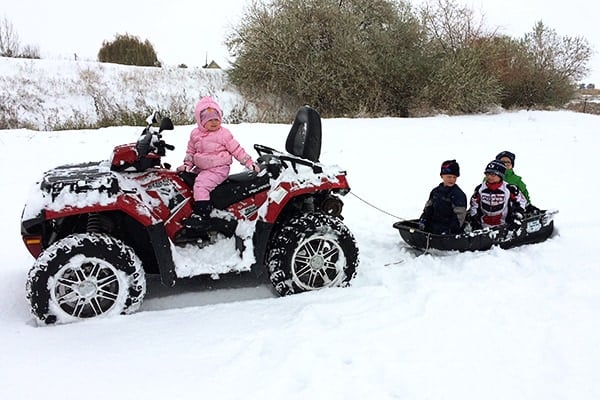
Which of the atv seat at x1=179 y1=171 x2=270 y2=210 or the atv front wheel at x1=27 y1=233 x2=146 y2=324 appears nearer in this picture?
the atv front wheel at x1=27 y1=233 x2=146 y2=324

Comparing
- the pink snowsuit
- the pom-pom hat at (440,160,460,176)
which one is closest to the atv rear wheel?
the pink snowsuit

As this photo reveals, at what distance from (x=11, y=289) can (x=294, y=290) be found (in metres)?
2.32

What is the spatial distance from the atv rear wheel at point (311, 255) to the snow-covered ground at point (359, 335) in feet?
0.48

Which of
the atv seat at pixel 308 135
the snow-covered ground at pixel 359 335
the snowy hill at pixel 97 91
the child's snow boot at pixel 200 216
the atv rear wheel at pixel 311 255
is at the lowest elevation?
the snow-covered ground at pixel 359 335

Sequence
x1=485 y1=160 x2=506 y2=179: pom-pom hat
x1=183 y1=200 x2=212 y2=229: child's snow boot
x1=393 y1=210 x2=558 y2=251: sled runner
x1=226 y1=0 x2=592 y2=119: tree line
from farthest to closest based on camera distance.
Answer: x1=226 y1=0 x2=592 y2=119: tree line, x1=485 y1=160 x2=506 y2=179: pom-pom hat, x1=393 y1=210 x2=558 y2=251: sled runner, x1=183 y1=200 x2=212 y2=229: child's snow boot

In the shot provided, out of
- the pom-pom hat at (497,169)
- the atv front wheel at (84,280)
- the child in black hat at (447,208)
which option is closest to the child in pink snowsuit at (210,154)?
the atv front wheel at (84,280)

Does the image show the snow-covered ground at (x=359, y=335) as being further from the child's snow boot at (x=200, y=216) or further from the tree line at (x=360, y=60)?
the tree line at (x=360, y=60)

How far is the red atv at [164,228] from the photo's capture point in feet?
11.3

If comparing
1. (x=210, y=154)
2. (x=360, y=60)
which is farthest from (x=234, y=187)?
(x=360, y=60)

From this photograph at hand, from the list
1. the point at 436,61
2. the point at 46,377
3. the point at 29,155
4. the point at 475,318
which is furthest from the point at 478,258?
the point at 436,61

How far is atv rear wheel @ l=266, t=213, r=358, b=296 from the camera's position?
3926 millimetres

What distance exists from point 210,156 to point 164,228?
665mm

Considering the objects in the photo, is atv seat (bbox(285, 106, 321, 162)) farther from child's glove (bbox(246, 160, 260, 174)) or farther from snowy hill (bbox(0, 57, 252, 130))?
snowy hill (bbox(0, 57, 252, 130))

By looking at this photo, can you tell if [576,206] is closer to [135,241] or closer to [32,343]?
[135,241]
